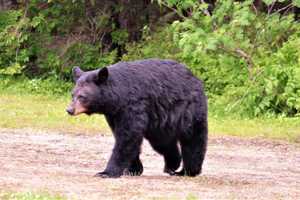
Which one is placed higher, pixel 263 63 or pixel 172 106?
pixel 172 106

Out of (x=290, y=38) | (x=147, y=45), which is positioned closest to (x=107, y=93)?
(x=290, y=38)

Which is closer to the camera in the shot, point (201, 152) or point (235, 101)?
point (201, 152)

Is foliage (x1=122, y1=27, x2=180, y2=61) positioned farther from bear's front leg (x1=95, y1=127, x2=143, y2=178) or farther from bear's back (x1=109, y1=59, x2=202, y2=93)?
bear's front leg (x1=95, y1=127, x2=143, y2=178)

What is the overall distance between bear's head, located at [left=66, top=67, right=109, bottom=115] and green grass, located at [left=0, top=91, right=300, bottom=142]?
7.19 m

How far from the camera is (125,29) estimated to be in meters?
27.7

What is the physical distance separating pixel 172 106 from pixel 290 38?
436 inches

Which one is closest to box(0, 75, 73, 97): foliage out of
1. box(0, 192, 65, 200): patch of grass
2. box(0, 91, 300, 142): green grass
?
box(0, 91, 300, 142): green grass

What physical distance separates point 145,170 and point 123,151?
79.7 inches

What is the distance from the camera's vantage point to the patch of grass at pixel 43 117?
18.6m

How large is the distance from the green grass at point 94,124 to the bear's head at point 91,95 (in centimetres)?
719

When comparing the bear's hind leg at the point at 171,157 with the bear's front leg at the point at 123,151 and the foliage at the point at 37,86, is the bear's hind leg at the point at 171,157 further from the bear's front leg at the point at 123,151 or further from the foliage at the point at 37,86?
the foliage at the point at 37,86

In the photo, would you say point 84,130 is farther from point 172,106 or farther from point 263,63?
point 172,106

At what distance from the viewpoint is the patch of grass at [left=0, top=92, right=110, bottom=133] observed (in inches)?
734

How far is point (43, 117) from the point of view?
2027 cm
